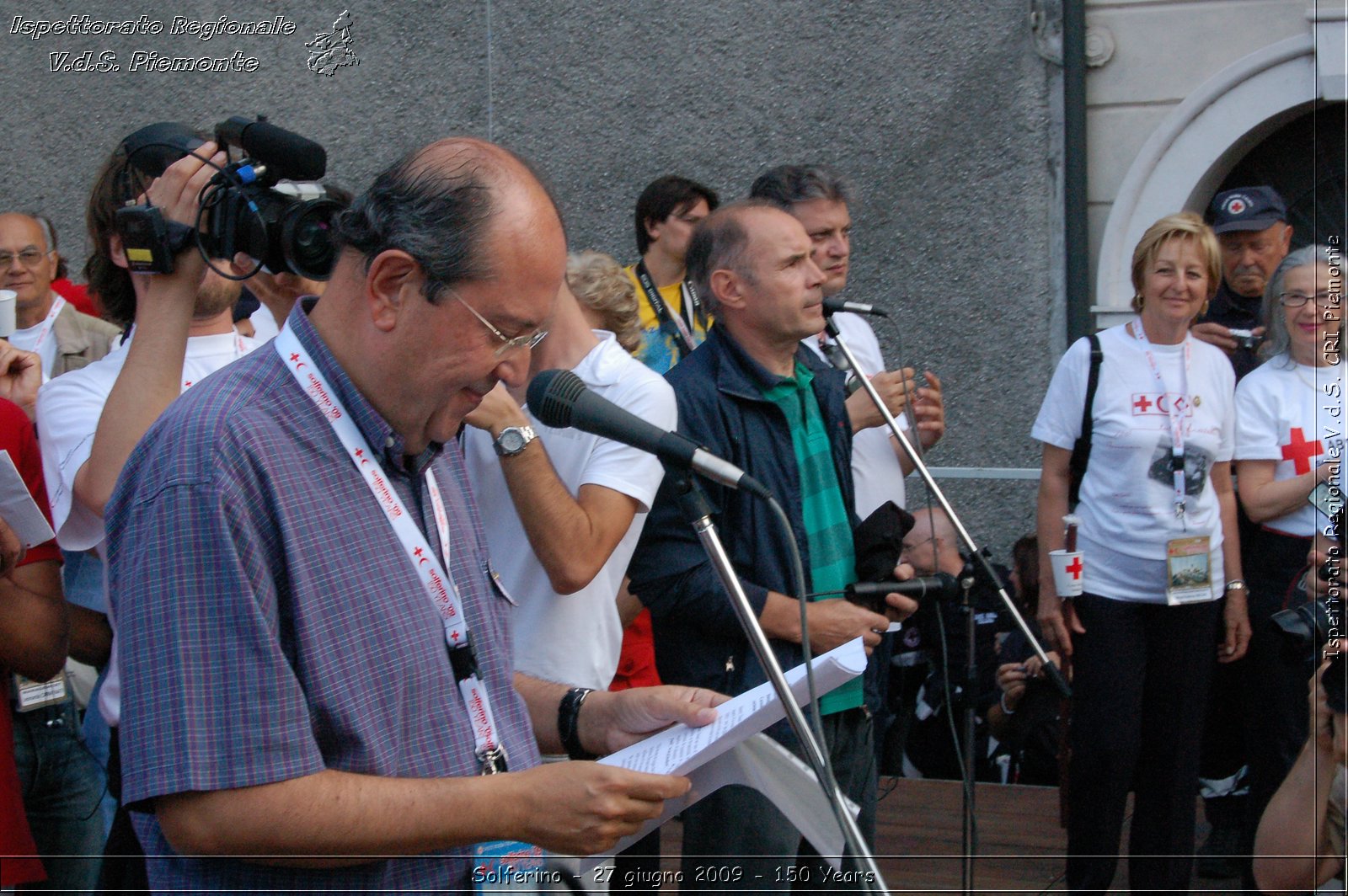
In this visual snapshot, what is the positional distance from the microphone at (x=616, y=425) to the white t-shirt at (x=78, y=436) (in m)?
0.87

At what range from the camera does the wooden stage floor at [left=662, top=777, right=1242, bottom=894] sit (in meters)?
4.16

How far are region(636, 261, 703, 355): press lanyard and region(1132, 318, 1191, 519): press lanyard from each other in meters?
1.67

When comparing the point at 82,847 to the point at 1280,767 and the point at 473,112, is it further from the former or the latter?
the point at 473,112

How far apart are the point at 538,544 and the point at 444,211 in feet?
3.56

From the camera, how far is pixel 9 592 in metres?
2.44

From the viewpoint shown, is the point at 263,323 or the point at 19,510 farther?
the point at 263,323

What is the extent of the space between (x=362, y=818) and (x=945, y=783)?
4019 mm

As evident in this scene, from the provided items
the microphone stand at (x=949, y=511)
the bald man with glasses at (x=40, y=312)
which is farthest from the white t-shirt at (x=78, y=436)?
the bald man with glasses at (x=40, y=312)

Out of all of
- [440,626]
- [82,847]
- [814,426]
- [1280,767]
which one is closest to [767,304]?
[814,426]

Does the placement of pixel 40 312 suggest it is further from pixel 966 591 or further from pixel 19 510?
pixel 966 591

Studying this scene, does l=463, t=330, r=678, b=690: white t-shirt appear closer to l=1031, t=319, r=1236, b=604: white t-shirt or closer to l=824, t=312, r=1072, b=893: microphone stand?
l=824, t=312, r=1072, b=893: microphone stand

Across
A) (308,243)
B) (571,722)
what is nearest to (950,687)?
(571,722)

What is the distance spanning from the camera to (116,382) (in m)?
2.24

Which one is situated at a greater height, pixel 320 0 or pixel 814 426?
pixel 320 0
